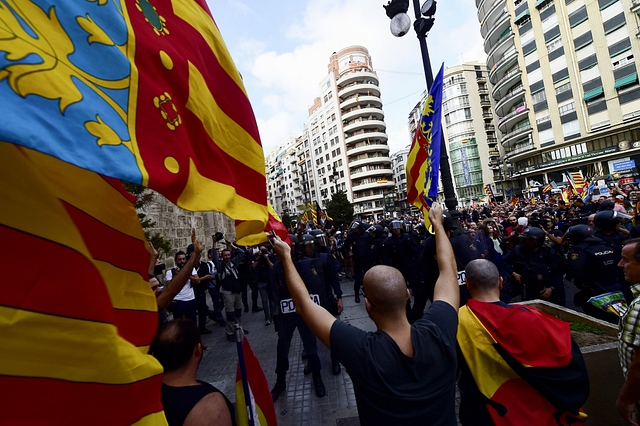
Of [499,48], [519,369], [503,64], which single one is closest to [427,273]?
A: [519,369]

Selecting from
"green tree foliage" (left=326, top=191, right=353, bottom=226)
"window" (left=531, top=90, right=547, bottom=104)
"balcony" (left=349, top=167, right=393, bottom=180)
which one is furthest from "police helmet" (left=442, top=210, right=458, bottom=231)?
"balcony" (left=349, top=167, right=393, bottom=180)

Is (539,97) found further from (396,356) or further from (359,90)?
(396,356)

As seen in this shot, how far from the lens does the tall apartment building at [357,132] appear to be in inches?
2406

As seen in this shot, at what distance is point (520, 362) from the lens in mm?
2150

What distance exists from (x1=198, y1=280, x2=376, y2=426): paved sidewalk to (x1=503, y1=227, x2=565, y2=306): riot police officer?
2.82 metres

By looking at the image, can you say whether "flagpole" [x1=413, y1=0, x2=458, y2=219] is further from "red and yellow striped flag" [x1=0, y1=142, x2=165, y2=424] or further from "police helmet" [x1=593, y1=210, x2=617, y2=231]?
"red and yellow striped flag" [x1=0, y1=142, x2=165, y2=424]

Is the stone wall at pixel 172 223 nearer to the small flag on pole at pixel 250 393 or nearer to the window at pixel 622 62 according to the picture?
the small flag on pole at pixel 250 393

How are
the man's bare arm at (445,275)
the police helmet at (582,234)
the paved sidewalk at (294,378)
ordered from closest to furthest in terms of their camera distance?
1. the man's bare arm at (445,275)
2. the paved sidewalk at (294,378)
3. the police helmet at (582,234)

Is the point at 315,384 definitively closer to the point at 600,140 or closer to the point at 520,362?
the point at 520,362

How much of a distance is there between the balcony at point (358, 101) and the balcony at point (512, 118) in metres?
22.2

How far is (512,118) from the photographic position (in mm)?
46250

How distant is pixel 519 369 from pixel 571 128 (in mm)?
47613

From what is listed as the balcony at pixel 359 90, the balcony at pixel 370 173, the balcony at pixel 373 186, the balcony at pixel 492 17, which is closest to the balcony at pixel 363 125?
the balcony at pixel 359 90

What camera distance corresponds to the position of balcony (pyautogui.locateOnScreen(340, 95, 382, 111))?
61.4 meters
